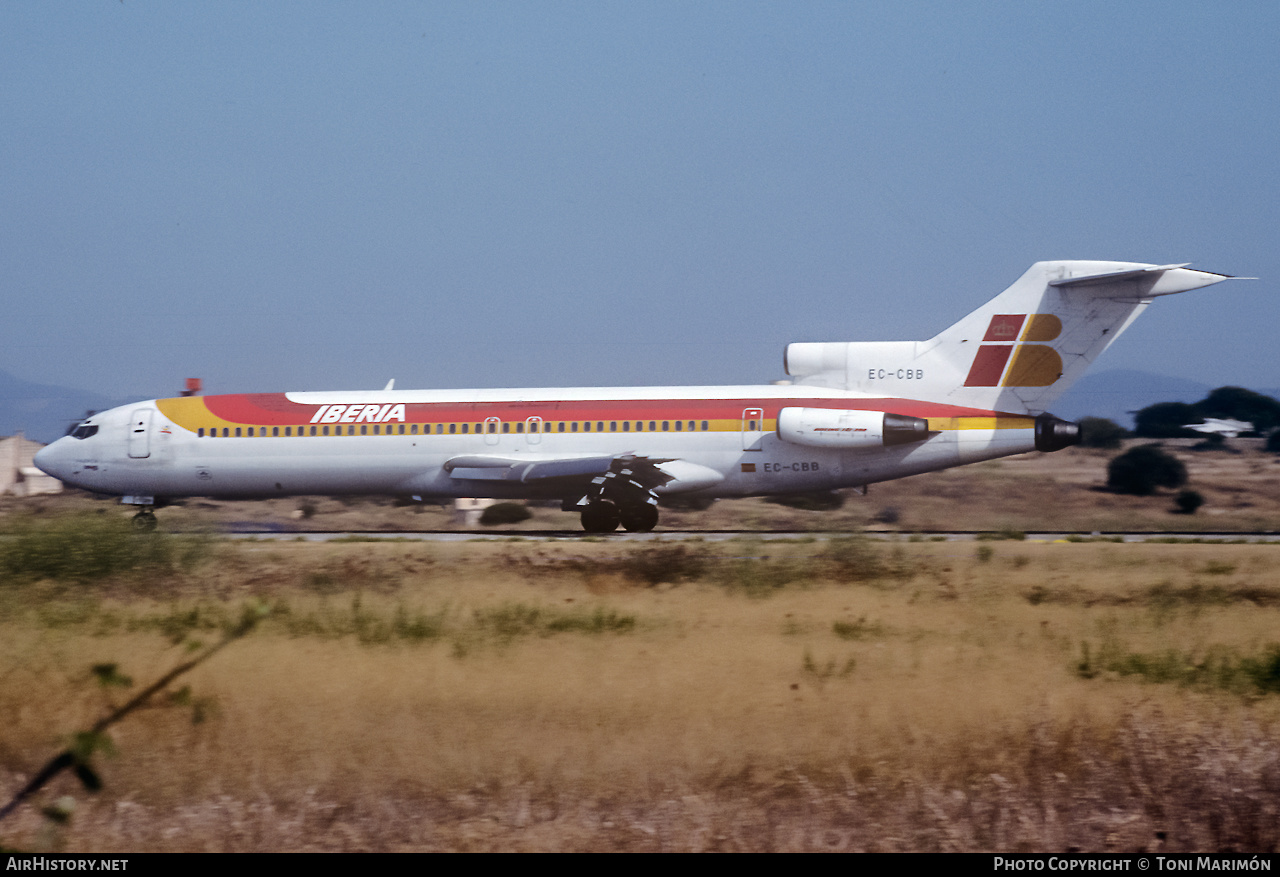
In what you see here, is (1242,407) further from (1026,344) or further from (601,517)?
(601,517)

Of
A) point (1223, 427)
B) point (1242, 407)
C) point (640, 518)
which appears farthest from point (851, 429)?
point (1242, 407)

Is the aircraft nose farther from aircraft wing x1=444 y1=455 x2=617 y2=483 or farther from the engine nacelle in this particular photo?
the engine nacelle

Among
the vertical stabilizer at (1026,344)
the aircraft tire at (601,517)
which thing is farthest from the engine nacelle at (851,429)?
the aircraft tire at (601,517)

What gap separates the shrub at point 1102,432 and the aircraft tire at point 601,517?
34991 millimetres

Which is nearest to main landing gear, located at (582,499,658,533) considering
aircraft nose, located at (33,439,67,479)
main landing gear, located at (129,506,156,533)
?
main landing gear, located at (129,506,156,533)

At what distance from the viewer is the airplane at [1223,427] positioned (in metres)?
67.8

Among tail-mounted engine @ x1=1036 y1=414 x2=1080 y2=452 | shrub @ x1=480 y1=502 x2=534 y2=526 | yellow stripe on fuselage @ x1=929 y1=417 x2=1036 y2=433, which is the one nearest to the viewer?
tail-mounted engine @ x1=1036 y1=414 x2=1080 y2=452

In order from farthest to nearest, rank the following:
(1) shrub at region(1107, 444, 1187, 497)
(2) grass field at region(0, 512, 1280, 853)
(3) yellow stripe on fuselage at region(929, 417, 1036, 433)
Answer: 1. (1) shrub at region(1107, 444, 1187, 497)
2. (3) yellow stripe on fuselage at region(929, 417, 1036, 433)
3. (2) grass field at region(0, 512, 1280, 853)

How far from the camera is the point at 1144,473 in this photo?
40.8 meters

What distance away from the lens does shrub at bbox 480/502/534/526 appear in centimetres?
3284

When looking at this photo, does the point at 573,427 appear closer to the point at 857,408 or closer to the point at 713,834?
the point at 857,408

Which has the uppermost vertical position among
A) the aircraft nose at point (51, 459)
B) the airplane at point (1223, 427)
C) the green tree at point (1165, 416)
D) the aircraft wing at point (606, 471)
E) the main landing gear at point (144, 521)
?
the green tree at point (1165, 416)

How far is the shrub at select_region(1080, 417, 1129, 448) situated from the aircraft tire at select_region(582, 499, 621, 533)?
3499 cm

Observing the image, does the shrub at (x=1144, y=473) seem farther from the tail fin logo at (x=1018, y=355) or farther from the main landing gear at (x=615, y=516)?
the main landing gear at (x=615, y=516)
